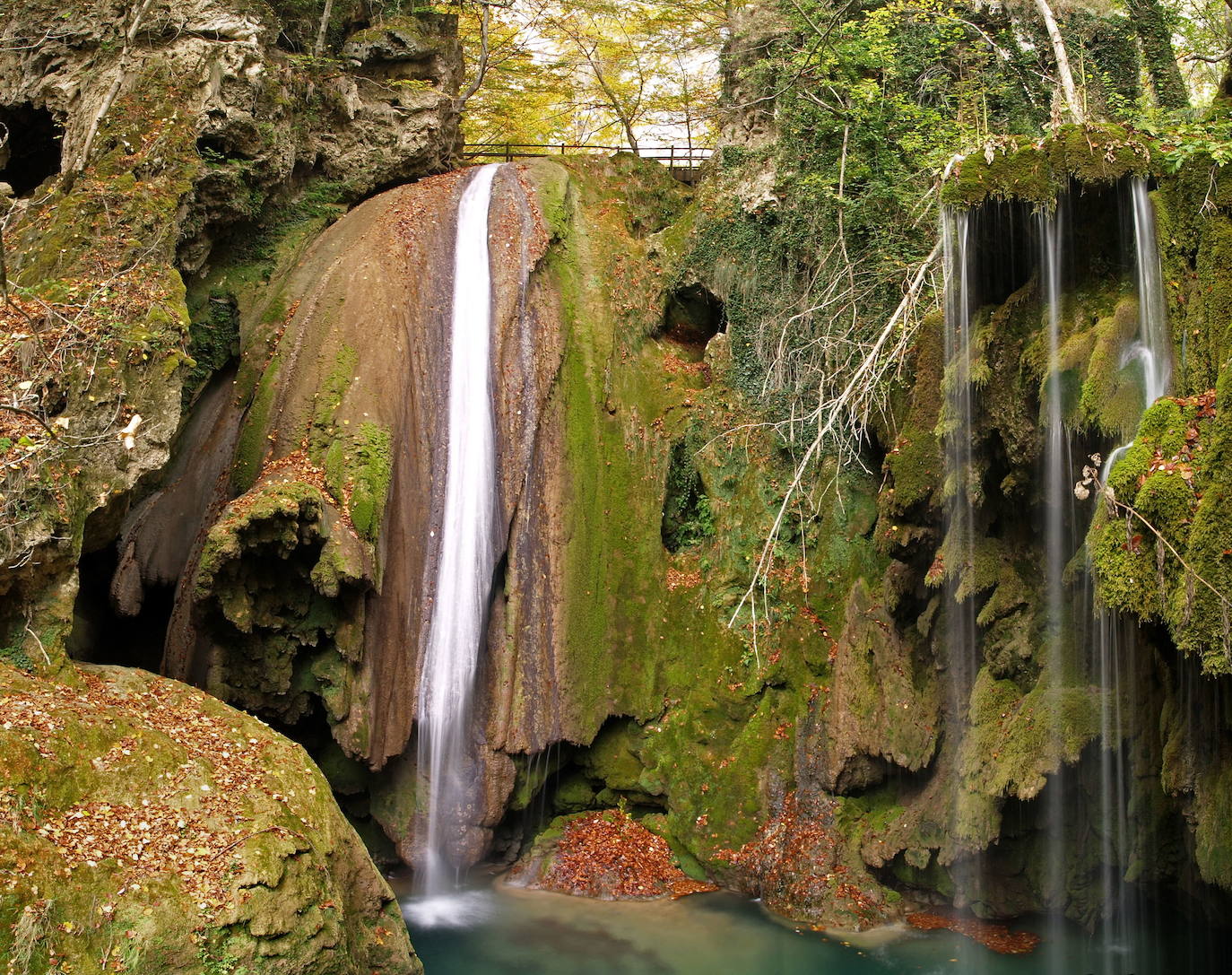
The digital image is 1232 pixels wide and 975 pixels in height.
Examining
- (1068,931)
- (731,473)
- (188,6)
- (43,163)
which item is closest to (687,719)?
(731,473)

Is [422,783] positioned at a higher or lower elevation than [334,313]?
lower

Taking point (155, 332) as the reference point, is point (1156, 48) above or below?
above

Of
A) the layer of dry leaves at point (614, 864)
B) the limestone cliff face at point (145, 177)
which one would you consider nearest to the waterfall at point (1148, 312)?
the layer of dry leaves at point (614, 864)

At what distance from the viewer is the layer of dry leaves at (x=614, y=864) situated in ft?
33.5

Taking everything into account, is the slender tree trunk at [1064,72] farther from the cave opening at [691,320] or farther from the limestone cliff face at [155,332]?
the limestone cliff face at [155,332]

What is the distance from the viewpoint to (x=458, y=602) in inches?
434

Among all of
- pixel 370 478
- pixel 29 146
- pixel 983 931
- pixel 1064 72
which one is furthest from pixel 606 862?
pixel 29 146

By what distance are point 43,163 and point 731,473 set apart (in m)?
10.3

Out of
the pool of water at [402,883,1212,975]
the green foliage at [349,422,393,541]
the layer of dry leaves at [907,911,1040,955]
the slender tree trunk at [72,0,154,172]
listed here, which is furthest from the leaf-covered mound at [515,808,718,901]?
the slender tree trunk at [72,0,154,172]

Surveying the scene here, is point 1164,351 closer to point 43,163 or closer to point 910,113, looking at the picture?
point 910,113

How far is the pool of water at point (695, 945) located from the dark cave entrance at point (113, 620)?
4198mm

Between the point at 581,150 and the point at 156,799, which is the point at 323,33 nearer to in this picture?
the point at 581,150

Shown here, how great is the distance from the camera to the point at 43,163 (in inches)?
543

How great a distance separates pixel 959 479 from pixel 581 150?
14997 millimetres
